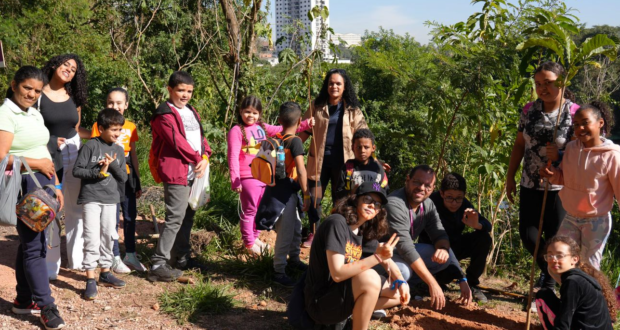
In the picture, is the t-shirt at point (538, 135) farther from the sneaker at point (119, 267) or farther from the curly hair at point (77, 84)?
the curly hair at point (77, 84)

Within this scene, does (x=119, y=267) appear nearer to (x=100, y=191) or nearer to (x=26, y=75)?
(x=100, y=191)

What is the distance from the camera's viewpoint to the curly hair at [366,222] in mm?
3619

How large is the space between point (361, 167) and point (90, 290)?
233cm

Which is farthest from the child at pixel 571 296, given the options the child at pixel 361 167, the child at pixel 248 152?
the child at pixel 248 152

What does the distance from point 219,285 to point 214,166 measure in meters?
3.28

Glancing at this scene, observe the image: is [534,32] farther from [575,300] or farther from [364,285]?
[364,285]

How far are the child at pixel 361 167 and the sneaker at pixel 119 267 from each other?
6.45 feet

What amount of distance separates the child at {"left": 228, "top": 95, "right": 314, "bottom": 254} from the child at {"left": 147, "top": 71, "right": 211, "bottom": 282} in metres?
0.47

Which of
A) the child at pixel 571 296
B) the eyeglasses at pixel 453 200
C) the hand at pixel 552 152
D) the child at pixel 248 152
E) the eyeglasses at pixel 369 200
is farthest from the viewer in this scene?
the child at pixel 248 152

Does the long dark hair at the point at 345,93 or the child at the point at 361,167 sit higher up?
the long dark hair at the point at 345,93

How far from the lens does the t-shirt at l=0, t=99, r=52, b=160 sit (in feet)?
11.5

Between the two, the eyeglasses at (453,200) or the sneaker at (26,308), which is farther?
the eyeglasses at (453,200)

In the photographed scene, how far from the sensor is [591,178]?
3717 mm

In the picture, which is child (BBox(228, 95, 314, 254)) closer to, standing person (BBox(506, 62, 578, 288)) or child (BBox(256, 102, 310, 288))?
child (BBox(256, 102, 310, 288))
